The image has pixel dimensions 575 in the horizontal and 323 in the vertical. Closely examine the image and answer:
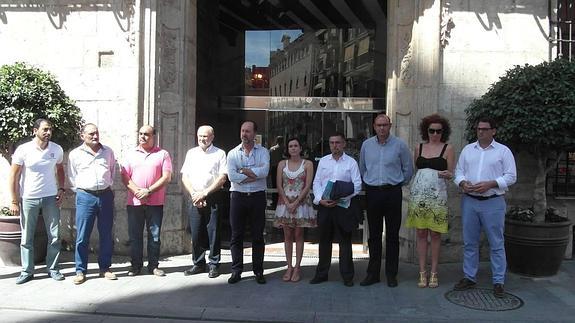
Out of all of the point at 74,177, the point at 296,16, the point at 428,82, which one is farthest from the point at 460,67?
the point at 74,177

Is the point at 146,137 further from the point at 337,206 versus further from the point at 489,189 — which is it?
the point at 489,189

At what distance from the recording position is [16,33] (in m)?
7.12

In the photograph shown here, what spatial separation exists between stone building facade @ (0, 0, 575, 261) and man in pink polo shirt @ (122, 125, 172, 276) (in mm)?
1060

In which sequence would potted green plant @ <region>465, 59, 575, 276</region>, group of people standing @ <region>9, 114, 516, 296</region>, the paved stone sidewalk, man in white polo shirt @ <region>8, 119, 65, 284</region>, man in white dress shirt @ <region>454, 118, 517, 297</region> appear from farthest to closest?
man in white polo shirt @ <region>8, 119, 65, 284</region> → potted green plant @ <region>465, 59, 575, 276</region> → group of people standing @ <region>9, 114, 516, 296</region> → man in white dress shirt @ <region>454, 118, 517, 297</region> → the paved stone sidewalk

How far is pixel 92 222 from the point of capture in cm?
586

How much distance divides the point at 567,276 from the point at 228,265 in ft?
13.7

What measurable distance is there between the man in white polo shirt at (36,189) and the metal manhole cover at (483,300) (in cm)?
438

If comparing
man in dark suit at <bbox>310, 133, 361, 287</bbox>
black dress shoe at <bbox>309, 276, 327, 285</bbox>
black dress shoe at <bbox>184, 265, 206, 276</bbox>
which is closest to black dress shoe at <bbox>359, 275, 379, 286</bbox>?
man in dark suit at <bbox>310, 133, 361, 287</bbox>

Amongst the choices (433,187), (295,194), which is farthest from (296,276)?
(433,187)

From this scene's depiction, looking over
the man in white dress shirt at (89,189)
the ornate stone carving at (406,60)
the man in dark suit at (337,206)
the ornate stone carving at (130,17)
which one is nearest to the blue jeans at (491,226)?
the man in dark suit at (337,206)

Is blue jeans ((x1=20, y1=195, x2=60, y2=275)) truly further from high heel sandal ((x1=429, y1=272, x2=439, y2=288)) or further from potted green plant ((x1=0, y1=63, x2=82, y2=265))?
high heel sandal ((x1=429, y1=272, x2=439, y2=288))

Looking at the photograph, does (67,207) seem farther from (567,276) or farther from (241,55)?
(567,276)

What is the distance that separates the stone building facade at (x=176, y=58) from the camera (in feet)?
21.9

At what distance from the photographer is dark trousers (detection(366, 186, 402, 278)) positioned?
5586 mm
